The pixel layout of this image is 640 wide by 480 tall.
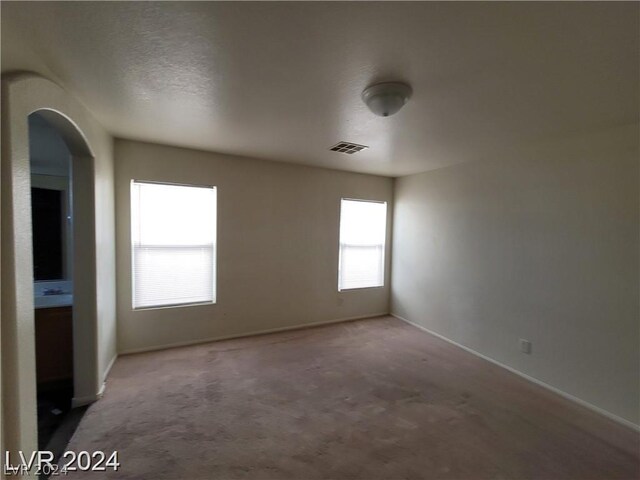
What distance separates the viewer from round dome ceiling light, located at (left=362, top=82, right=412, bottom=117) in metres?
1.75

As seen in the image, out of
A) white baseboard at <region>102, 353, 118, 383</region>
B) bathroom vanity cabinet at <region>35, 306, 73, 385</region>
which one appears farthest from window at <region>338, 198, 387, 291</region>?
bathroom vanity cabinet at <region>35, 306, 73, 385</region>

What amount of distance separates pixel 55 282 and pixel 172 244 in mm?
1493

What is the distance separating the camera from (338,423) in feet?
6.91

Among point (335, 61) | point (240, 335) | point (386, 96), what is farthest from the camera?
point (240, 335)

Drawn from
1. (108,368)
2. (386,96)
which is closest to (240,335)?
(108,368)

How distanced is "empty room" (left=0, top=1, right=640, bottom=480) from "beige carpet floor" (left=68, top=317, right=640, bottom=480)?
0.07 ft

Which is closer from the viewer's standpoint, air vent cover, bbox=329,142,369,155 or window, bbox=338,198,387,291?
air vent cover, bbox=329,142,369,155

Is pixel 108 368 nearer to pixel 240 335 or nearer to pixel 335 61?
pixel 240 335

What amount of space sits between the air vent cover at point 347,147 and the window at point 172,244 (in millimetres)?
1660

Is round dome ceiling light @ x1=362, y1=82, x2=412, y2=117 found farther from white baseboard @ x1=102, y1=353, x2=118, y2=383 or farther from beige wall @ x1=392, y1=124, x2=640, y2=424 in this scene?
white baseboard @ x1=102, y1=353, x2=118, y2=383

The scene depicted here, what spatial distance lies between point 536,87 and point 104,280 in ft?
12.5

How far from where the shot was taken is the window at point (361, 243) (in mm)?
4500

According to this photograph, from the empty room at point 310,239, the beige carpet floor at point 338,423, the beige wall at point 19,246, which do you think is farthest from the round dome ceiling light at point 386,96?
the beige carpet floor at point 338,423

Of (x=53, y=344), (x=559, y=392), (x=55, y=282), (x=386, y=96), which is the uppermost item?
(x=386, y=96)
